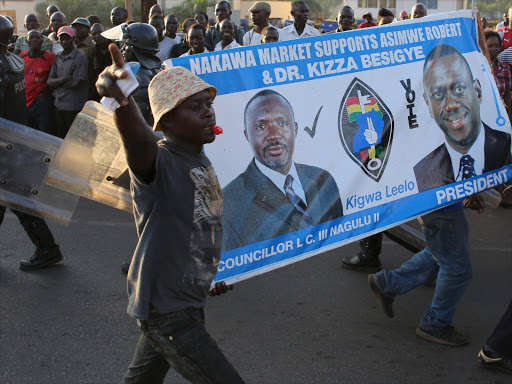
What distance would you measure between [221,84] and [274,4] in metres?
54.6

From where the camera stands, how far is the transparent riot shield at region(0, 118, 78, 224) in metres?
5.17

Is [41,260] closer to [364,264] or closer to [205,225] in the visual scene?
[364,264]

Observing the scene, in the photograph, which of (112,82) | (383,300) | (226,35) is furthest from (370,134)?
(226,35)

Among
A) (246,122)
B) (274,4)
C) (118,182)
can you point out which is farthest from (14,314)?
(274,4)

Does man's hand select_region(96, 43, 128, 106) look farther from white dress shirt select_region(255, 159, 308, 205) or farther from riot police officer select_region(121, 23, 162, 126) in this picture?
riot police officer select_region(121, 23, 162, 126)

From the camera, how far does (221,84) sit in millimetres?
3615

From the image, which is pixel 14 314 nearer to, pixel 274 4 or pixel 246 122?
pixel 246 122

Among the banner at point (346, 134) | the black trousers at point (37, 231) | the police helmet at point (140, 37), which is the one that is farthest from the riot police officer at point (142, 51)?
the banner at point (346, 134)

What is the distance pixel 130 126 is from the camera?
2281 mm

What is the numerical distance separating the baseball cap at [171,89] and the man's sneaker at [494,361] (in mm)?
2317

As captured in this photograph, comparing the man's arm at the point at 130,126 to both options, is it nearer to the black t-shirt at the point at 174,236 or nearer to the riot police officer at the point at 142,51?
the black t-shirt at the point at 174,236

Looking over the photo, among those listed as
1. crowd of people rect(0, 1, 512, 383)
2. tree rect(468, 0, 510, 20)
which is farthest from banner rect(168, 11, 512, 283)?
tree rect(468, 0, 510, 20)

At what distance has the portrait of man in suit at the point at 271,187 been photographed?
3635mm

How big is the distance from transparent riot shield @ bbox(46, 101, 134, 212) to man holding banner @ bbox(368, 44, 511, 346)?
72.2 inches
